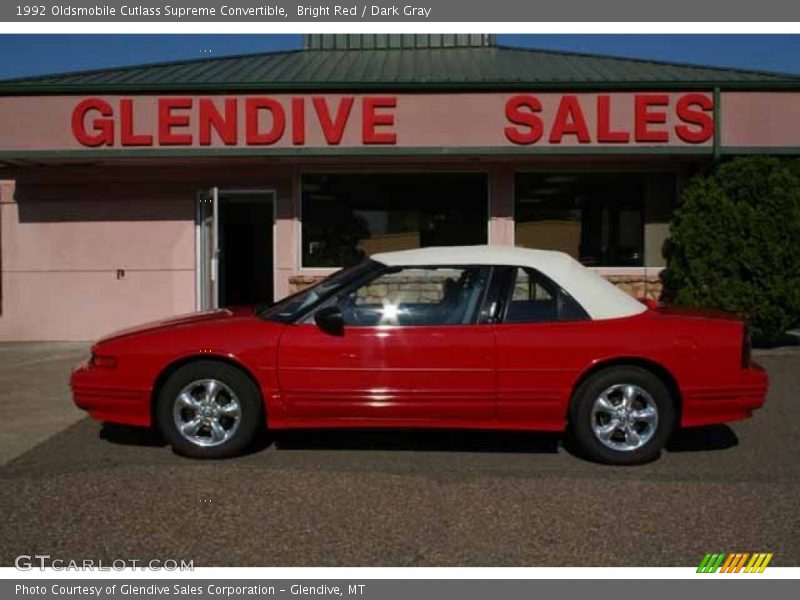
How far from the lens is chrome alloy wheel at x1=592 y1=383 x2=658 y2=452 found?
17.7 ft

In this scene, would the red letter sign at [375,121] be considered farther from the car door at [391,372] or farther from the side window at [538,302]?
the car door at [391,372]

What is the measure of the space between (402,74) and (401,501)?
29.4 feet

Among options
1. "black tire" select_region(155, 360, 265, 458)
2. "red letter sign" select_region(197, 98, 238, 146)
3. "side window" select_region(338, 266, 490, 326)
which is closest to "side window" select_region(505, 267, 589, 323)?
"side window" select_region(338, 266, 490, 326)

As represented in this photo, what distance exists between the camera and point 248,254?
45.3 ft

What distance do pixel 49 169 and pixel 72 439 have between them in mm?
6801

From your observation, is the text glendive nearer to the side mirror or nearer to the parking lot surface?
the parking lot surface

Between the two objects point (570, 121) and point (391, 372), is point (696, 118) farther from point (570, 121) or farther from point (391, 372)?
point (391, 372)

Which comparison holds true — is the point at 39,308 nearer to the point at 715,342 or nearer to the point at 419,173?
the point at 419,173

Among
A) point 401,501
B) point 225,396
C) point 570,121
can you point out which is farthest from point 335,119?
point 401,501

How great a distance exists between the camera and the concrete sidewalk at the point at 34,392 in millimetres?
6262

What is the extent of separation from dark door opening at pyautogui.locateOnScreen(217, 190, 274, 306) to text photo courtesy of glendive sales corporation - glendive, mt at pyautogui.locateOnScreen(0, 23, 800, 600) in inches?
55.2

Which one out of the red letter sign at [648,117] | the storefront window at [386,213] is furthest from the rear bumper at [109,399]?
the red letter sign at [648,117]

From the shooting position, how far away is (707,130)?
10414 mm

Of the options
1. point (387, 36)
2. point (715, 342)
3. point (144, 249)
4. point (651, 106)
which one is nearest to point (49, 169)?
point (144, 249)
